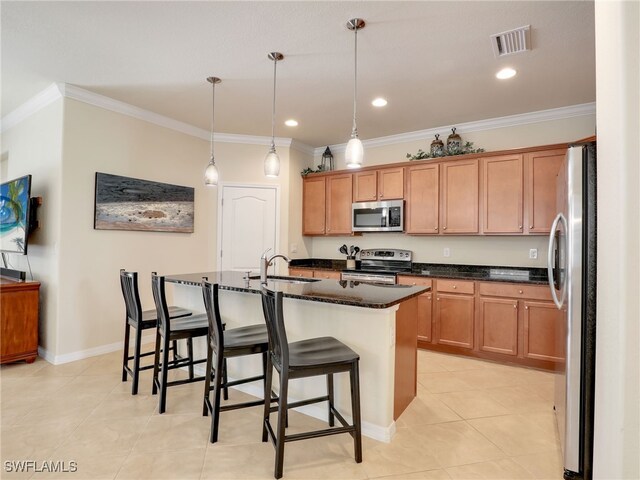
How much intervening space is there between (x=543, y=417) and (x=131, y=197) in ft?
14.5

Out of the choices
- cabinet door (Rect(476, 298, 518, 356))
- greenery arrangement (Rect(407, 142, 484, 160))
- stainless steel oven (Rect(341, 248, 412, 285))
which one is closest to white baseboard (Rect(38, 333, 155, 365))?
stainless steel oven (Rect(341, 248, 412, 285))

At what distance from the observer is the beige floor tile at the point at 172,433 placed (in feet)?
6.86

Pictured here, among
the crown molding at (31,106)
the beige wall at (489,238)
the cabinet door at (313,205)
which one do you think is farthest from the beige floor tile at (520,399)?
the crown molding at (31,106)

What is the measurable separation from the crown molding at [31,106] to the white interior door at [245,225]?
6.78ft

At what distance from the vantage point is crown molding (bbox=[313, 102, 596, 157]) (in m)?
3.76

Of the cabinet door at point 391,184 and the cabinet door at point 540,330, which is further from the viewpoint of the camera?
the cabinet door at point 391,184

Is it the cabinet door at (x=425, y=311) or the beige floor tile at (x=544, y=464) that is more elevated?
the cabinet door at (x=425, y=311)

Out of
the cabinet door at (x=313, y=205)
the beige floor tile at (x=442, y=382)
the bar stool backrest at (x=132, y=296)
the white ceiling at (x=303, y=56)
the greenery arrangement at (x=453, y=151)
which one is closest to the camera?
the white ceiling at (x=303, y=56)

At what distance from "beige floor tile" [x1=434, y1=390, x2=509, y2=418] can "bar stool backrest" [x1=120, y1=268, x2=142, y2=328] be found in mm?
2472

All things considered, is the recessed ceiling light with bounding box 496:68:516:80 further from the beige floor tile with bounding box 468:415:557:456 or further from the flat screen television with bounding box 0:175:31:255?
the flat screen television with bounding box 0:175:31:255

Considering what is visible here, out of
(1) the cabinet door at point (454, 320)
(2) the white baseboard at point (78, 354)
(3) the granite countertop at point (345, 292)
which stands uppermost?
(3) the granite countertop at point (345, 292)

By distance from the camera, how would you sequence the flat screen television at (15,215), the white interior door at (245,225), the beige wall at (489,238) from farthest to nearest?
1. the white interior door at (245,225)
2. the beige wall at (489,238)
3. the flat screen television at (15,215)

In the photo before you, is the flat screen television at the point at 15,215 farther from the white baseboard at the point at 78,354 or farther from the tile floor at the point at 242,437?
the tile floor at the point at 242,437

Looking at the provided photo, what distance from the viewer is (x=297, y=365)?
181 cm
